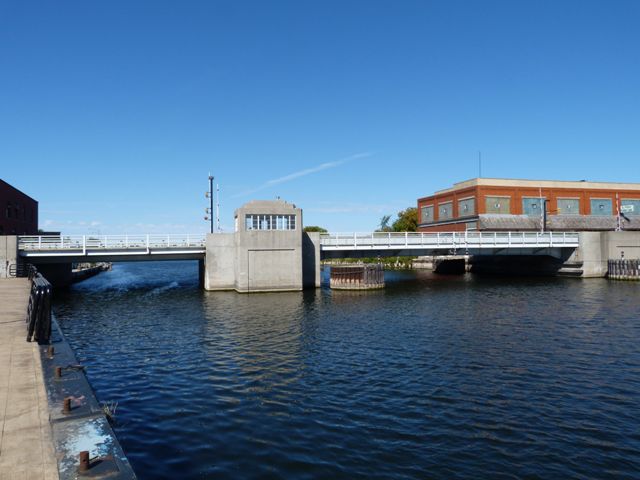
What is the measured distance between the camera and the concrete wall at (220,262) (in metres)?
43.8

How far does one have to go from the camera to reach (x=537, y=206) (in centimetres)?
7656

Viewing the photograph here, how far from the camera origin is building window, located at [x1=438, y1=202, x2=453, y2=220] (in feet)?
267

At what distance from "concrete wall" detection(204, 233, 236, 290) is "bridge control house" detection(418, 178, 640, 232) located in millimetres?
42440

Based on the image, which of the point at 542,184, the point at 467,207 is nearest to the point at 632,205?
the point at 542,184

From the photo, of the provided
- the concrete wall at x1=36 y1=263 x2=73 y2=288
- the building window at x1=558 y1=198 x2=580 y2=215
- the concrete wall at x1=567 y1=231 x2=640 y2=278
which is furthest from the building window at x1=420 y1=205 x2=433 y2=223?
the concrete wall at x1=36 y1=263 x2=73 y2=288

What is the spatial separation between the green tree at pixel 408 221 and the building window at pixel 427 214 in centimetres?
1786

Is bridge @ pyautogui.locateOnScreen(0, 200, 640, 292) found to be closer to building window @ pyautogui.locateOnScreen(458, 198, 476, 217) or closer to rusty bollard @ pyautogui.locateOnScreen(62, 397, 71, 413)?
building window @ pyautogui.locateOnScreen(458, 198, 476, 217)

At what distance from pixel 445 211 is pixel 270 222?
48.6m

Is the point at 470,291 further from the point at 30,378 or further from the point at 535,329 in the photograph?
the point at 30,378

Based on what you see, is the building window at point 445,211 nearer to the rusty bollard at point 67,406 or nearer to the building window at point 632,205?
the building window at point 632,205

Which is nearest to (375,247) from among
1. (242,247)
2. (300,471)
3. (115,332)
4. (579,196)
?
(242,247)

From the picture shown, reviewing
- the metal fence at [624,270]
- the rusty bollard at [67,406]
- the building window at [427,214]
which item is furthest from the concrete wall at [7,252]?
the building window at [427,214]

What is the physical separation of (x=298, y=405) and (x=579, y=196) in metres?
80.5

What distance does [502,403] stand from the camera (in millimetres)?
12703
